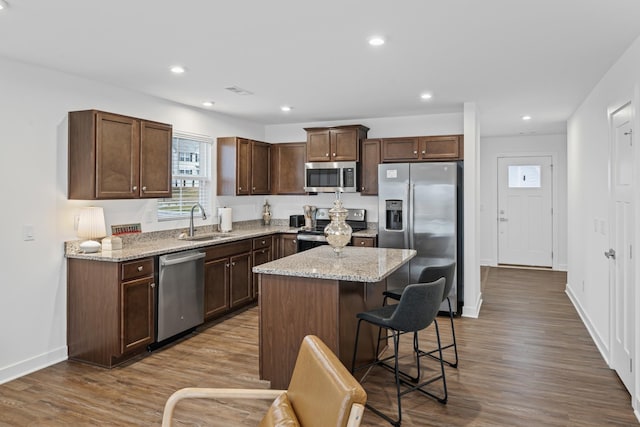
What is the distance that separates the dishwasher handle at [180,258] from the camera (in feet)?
12.8

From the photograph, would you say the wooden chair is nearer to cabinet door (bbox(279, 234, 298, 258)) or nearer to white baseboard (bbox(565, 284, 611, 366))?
white baseboard (bbox(565, 284, 611, 366))

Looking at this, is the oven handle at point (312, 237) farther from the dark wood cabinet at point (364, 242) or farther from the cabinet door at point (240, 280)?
the cabinet door at point (240, 280)

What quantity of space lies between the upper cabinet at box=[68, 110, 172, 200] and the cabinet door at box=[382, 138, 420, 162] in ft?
9.32

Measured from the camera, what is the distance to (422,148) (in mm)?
5430

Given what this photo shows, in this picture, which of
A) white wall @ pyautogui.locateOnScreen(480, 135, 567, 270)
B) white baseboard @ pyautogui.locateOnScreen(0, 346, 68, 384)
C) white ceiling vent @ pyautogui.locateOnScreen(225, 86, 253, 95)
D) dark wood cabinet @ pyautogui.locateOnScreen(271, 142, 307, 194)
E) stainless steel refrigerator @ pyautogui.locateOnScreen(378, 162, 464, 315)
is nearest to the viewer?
white baseboard @ pyautogui.locateOnScreen(0, 346, 68, 384)

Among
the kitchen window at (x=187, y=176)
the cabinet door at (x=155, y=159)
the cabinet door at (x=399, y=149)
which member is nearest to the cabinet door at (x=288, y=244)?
the kitchen window at (x=187, y=176)

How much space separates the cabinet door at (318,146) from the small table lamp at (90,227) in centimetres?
303

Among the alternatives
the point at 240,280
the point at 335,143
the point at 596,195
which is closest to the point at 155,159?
the point at 240,280

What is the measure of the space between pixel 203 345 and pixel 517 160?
663 centimetres

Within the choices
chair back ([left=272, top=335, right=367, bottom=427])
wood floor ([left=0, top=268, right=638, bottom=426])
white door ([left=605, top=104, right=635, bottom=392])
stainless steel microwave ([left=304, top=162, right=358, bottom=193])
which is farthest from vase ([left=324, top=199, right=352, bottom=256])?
stainless steel microwave ([left=304, top=162, right=358, bottom=193])

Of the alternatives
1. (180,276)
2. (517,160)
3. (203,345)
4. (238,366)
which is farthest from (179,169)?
(517,160)

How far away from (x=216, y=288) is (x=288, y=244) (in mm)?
1437

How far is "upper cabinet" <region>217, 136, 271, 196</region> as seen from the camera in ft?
18.2

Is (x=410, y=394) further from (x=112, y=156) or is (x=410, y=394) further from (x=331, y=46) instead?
(x=112, y=156)
